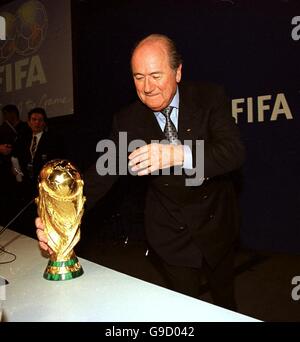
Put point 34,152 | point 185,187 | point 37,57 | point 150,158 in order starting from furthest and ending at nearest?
point 37,57 < point 34,152 < point 185,187 < point 150,158

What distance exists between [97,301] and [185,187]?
721 mm

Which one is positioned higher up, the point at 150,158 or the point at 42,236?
the point at 150,158

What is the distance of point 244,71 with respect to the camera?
3645 mm

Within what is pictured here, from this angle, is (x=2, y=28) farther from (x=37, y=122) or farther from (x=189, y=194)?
(x=189, y=194)

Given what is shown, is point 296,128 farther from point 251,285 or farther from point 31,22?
point 31,22

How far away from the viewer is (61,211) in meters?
1.01

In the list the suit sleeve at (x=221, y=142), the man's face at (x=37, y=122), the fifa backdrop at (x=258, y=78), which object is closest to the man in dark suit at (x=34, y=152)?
the man's face at (x=37, y=122)

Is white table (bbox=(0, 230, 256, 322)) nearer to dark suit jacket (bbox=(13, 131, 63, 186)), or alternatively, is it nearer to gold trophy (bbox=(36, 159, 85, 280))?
gold trophy (bbox=(36, 159, 85, 280))

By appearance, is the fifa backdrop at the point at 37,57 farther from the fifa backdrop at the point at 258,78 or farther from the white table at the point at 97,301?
the white table at the point at 97,301

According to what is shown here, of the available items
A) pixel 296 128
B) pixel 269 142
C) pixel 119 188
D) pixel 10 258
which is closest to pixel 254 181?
pixel 269 142

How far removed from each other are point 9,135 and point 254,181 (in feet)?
8.46

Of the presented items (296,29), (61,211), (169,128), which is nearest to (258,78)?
(296,29)

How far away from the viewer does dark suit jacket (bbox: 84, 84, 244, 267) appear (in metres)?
1.46

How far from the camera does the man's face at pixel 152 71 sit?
49.5 inches
